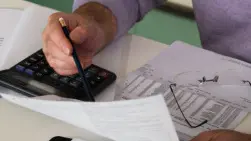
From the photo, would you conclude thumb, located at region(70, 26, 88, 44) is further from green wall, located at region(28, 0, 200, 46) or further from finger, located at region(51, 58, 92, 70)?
green wall, located at region(28, 0, 200, 46)

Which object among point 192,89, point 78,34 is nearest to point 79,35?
point 78,34

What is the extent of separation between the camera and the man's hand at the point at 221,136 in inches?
24.3

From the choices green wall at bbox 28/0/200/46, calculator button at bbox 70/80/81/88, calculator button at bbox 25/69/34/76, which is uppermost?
calculator button at bbox 25/69/34/76

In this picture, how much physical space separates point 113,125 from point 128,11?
46cm

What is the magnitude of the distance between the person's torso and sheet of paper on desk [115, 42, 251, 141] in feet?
0.43

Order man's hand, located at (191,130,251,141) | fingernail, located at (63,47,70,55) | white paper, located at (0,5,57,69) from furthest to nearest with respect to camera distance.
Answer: white paper, located at (0,5,57,69) → fingernail, located at (63,47,70,55) → man's hand, located at (191,130,251,141)

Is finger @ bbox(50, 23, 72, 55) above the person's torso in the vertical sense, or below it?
above

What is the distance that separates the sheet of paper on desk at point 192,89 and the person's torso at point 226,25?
131mm

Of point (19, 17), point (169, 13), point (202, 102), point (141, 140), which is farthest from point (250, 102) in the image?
point (169, 13)

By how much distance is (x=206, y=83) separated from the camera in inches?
31.3

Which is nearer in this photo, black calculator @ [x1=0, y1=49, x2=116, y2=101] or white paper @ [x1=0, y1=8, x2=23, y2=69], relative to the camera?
black calculator @ [x1=0, y1=49, x2=116, y2=101]

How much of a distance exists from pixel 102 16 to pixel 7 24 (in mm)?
197

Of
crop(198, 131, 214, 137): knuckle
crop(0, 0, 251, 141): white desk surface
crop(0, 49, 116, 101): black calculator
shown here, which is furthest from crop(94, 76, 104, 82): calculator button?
crop(198, 131, 214, 137): knuckle

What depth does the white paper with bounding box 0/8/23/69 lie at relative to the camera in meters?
0.89
